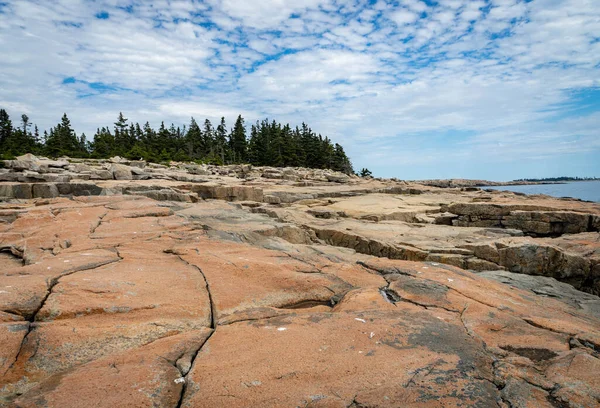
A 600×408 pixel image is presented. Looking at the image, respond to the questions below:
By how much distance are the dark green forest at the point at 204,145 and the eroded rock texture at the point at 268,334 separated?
2088 inches

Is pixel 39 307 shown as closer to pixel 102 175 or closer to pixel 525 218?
pixel 525 218

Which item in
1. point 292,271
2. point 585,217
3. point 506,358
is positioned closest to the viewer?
point 506,358

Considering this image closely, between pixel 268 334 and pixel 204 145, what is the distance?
244 feet

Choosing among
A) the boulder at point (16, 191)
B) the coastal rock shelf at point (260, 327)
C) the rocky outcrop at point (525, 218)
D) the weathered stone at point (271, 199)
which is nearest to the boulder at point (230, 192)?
the weathered stone at point (271, 199)

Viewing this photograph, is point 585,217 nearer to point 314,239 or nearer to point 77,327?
point 314,239

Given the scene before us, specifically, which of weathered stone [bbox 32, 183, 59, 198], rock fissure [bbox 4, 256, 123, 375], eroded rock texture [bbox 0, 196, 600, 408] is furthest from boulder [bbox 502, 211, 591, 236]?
weathered stone [bbox 32, 183, 59, 198]

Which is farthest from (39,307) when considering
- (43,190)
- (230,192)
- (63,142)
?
(63,142)

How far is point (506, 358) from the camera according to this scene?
11.1 ft

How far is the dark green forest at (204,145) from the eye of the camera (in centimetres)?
5766

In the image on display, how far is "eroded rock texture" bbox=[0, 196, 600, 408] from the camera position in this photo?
2.70 metres

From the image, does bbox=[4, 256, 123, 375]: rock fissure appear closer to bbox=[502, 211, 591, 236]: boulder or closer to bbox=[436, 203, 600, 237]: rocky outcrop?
bbox=[436, 203, 600, 237]: rocky outcrop

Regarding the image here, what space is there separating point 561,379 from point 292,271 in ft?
12.3

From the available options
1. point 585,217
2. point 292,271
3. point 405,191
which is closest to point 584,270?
point 585,217

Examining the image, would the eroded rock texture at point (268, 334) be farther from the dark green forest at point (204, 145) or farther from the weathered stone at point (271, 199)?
the dark green forest at point (204, 145)
